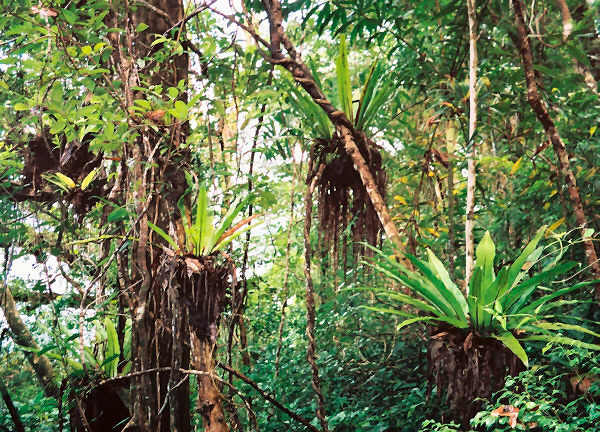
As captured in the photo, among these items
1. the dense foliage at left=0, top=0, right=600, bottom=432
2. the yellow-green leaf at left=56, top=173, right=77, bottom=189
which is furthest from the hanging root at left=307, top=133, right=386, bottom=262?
the yellow-green leaf at left=56, top=173, right=77, bottom=189

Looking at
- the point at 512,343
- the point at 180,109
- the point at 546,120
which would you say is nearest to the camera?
the point at 512,343

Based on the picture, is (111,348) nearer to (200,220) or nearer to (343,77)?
(200,220)

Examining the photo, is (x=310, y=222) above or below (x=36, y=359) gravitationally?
above

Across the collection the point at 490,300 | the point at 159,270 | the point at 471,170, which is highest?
the point at 471,170

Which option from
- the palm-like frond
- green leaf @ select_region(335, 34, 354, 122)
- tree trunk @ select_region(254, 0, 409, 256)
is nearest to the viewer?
the palm-like frond

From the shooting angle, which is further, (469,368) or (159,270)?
(159,270)

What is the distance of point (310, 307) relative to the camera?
2.52 metres

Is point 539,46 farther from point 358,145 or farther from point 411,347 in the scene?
point 411,347

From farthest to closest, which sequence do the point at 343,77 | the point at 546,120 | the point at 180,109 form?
1. the point at 343,77
2. the point at 546,120
3. the point at 180,109

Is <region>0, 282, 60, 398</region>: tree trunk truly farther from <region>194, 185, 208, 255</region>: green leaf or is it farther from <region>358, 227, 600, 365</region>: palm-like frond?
<region>358, 227, 600, 365</region>: palm-like frond

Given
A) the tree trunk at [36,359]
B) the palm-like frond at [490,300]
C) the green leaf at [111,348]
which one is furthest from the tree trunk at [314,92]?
the tree trunk at [36,359]

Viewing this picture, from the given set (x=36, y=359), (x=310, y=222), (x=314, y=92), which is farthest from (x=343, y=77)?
(x=36, y=359)

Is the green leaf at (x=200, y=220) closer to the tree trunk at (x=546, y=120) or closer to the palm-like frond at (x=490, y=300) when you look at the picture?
the palm-like frond at (x=490, y=300)

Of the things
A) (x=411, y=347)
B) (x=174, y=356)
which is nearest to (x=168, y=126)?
(x=174, y=356)
